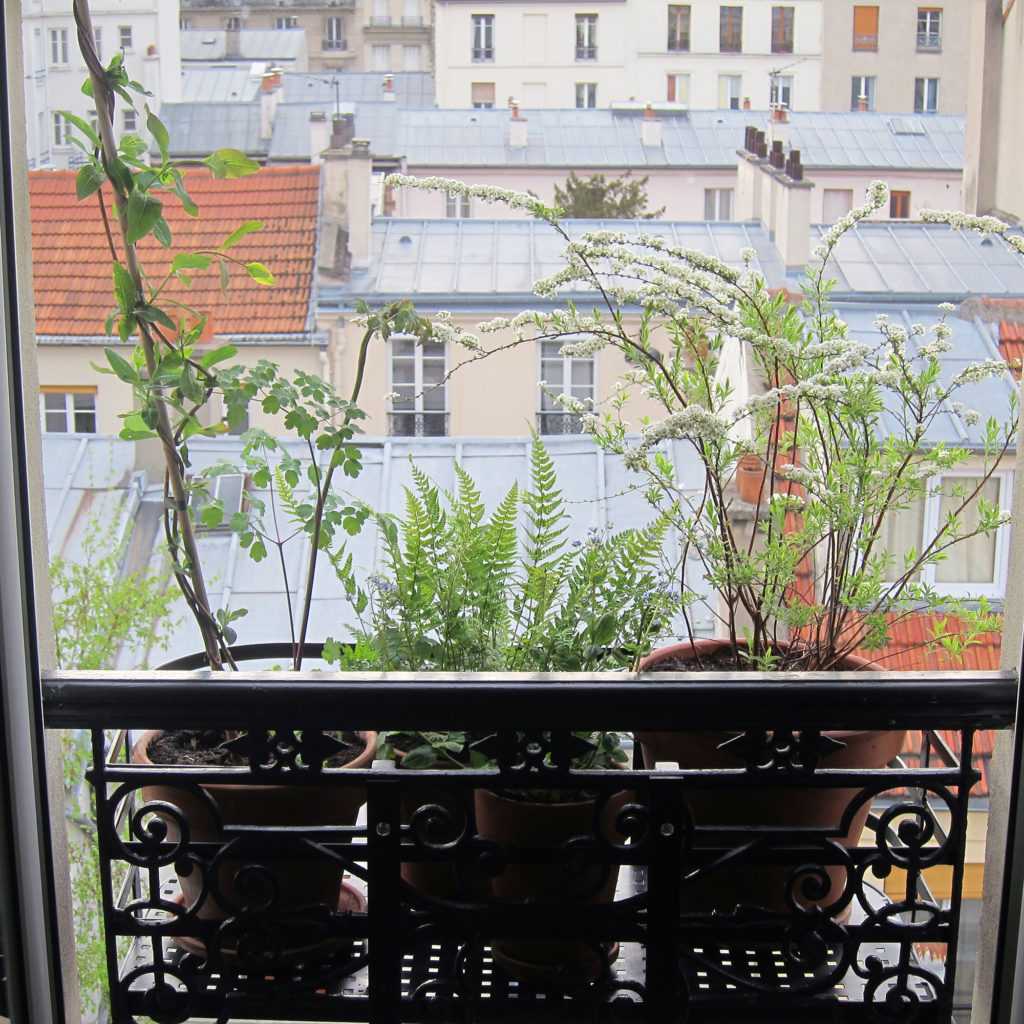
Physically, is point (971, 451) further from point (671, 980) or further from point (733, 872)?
point (671, 980)

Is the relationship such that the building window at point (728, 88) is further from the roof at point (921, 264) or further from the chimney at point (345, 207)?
the chimney at point (345, 207)

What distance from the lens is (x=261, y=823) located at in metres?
1.20

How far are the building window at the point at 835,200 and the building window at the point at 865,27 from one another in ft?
15.1

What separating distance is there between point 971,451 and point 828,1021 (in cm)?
52

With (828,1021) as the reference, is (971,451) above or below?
above

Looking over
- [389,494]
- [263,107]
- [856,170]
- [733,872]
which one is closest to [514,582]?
[733,872]

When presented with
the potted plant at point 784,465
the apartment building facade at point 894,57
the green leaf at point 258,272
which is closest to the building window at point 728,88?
the apartment building facade at point 894,57

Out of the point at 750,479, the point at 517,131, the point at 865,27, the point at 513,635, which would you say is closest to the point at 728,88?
the point at 865,27

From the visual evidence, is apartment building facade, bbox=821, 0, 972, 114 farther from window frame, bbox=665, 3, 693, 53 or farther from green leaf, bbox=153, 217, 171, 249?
green leaf, bbox=153, 217, 171, 249

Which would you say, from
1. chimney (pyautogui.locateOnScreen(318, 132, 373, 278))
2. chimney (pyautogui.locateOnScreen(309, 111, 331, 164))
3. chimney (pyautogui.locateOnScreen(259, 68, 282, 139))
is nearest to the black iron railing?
chimney (pyautogui.locateOnScreen(318, 132, 373, 278))

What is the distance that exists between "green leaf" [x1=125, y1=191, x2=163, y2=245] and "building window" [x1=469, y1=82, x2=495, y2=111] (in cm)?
2049

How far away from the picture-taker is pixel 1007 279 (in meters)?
9.60

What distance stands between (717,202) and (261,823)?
15.7m

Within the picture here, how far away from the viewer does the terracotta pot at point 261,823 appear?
1.18 meters
